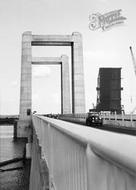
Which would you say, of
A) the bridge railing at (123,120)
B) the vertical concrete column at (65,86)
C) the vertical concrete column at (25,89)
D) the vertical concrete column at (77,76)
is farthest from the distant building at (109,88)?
the bridge railing at (123,120)

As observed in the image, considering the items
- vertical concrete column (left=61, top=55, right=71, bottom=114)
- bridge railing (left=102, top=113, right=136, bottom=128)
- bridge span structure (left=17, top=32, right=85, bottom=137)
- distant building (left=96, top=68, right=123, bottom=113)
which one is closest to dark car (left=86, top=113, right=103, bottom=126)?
bridge railing (left=102, top=113, right=136, bottom=128)

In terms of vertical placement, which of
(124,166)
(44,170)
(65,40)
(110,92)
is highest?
(65,40)

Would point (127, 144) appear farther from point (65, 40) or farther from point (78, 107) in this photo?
point (65, 40)

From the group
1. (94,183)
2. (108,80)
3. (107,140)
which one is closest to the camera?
(107,140)

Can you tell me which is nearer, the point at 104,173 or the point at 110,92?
the point at 104,173

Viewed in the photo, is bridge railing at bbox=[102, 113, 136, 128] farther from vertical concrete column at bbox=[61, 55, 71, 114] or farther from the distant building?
vertical concrete column at bbox=[61, 55, 71, 114]

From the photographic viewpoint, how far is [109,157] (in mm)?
2025

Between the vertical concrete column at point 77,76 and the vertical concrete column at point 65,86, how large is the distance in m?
25.8

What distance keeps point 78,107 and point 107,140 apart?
9754 centimetres

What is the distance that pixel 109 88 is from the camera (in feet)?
418

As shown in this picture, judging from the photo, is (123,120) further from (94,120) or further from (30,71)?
(30,71)

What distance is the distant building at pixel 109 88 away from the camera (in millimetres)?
124125

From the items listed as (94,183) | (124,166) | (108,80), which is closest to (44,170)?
(94,183)

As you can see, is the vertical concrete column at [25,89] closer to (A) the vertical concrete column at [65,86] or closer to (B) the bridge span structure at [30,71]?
(B) the bridge span structure at [30,71]
